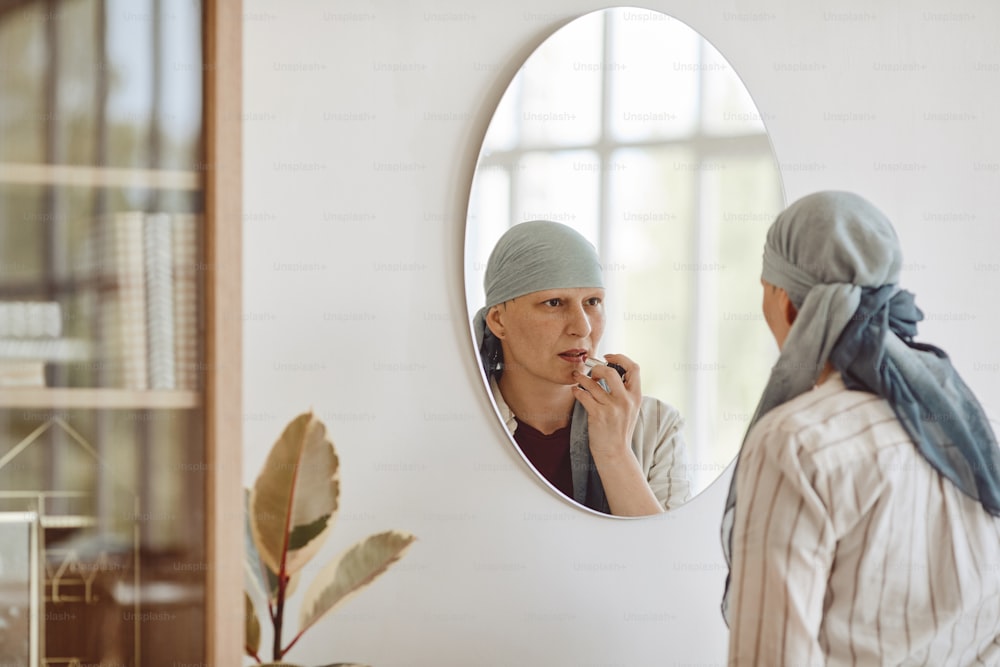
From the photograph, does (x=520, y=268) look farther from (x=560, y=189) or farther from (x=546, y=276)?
(x=560, y=189)

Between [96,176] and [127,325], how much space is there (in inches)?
8.4

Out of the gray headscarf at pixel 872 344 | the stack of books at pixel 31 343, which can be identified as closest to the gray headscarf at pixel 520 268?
the gray headscarf at pixel 872 344

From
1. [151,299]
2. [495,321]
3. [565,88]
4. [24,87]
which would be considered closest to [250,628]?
[151,299]

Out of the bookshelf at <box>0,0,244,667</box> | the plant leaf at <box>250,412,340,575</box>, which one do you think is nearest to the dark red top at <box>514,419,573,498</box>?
the plant leaf at <box>250,412,340,575</box>

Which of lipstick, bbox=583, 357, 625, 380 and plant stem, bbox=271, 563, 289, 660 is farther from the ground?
lipstick, bbox=583, 357, 625, 380

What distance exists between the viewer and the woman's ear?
5.47 ft

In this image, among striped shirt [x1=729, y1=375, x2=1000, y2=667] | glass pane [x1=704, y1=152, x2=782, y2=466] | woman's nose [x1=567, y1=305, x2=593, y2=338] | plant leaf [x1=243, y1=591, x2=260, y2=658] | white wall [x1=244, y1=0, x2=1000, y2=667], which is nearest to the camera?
striped shirt [x1=729, y1=375, x2=1000, y2=667]

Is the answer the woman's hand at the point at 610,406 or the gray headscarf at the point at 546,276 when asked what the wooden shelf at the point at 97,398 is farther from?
the woman's hand at the point at 610,406

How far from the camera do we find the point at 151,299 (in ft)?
4.14

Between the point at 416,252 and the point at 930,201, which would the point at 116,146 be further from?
the point at 930,201

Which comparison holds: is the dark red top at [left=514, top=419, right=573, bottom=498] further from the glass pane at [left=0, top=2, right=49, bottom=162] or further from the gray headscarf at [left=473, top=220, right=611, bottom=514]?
the glass pane at [left=0, top=2, right=49, bottom=162]

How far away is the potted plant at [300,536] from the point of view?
57.9 inches

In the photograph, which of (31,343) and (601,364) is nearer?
(31,343)

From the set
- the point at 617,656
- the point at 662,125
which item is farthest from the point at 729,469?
the point at 662,125
